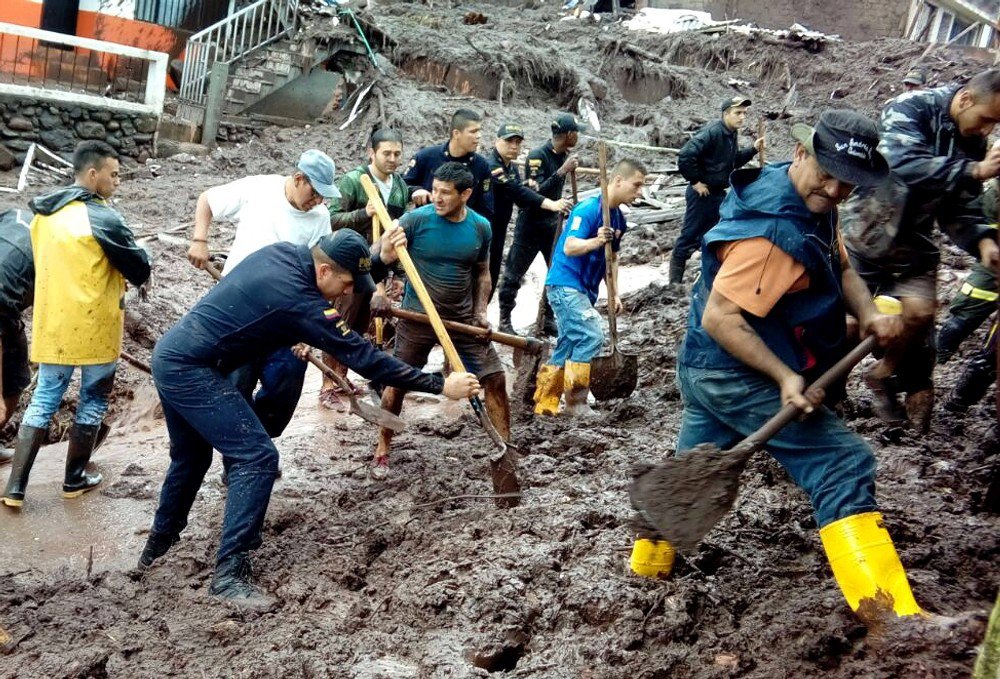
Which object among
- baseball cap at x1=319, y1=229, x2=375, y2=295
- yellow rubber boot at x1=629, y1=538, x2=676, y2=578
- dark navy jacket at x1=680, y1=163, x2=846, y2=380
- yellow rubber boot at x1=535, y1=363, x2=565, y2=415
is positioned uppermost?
dark navy jacket at x1=680, y1=163, x2=846, y2=380

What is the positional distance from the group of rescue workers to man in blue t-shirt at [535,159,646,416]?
0.02 metres

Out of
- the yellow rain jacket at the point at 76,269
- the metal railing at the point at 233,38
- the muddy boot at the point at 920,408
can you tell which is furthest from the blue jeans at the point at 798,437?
the metal railing at the point at 233,38

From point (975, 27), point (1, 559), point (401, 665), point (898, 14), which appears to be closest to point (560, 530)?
point (401, 665)

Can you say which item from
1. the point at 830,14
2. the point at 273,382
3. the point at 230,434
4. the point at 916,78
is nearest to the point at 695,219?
the point at 273,382

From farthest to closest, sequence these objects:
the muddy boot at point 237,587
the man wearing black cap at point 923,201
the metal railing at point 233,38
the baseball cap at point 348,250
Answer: the metal railing at point 233,38 → the man wearing black cap at point 923,201 → the muddy boot at point 237,587 → the baseball cap at point 348,250

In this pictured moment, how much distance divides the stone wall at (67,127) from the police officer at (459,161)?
8931mm

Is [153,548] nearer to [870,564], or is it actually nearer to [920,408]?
[870,564]

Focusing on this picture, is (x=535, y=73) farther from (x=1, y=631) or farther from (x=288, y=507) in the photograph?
(x=1, y=631)

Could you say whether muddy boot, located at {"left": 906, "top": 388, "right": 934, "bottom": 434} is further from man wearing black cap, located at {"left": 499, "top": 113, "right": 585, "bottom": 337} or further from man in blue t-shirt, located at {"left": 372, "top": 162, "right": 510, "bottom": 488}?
man wearing black cap, located at {"left": 499, "top": 113, "right": 585, "bottom": 337}

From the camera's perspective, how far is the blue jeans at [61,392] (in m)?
6.04

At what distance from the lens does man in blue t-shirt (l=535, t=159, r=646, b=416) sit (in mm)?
6973

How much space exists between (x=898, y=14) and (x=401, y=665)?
73.1 ft

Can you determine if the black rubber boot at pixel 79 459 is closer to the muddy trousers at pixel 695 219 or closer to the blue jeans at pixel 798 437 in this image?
the blue jeans at pixel 798 437


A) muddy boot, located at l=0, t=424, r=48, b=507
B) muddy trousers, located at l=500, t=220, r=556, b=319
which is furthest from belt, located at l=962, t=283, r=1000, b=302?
muddy boot, located at l=0, t=424, r=48, b=507
